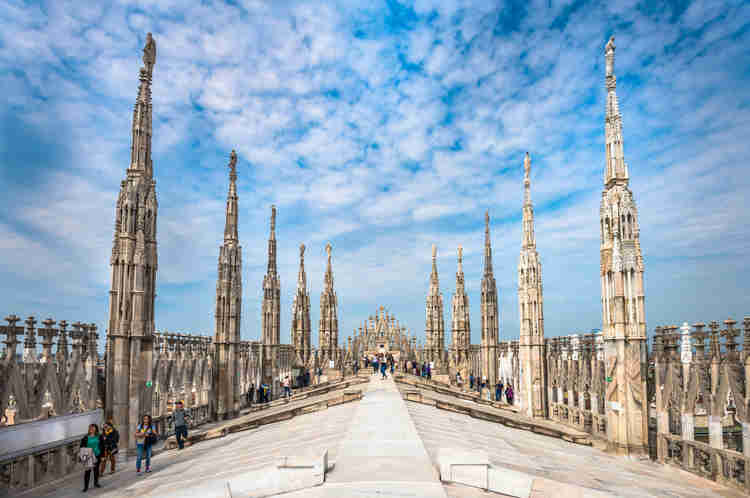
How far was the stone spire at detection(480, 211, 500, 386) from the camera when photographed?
35812mm

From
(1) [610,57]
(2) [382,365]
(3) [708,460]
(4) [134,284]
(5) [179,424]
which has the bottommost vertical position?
(3) [708,460]

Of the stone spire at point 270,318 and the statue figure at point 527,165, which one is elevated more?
the statue figure at point 527,165

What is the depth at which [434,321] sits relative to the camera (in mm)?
48844

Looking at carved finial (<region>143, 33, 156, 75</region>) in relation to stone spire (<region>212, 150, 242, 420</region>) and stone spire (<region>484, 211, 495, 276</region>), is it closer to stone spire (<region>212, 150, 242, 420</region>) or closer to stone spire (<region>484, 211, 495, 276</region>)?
stone spire (<region>212, 150, 242, 420</region>)

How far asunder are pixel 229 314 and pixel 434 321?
26479 millimetres

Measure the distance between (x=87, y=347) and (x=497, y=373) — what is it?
28383mm

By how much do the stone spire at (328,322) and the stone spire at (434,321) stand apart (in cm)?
930

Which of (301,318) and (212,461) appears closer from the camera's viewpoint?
(212,461)

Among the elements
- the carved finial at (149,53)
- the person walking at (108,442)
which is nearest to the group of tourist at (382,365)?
the person walking at (108,442)

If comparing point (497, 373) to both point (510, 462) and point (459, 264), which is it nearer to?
point (459, 264)

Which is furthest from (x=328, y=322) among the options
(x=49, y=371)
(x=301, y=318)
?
(x=49, y=371)

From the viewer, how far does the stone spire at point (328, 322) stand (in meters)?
45.0

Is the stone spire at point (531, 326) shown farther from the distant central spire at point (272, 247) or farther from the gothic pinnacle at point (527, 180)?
the distant central spire at point (272, 247)

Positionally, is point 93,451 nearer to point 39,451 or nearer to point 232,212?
point 39,451
